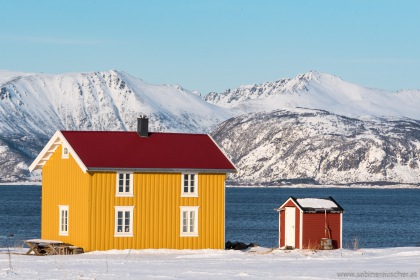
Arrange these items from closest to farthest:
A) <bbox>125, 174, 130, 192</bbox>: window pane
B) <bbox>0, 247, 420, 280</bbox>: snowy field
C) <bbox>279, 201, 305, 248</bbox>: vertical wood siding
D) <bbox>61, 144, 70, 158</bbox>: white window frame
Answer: <bbox>0, 247, 420, 280</bbox>: snowy field, <bbox>125, 174, 130, 192</bbox>: window pane, <bbox>279, 201, 305, 248</bbox>: vertical wood siding, <bbox>61, 144, 70, 158</bbox>: white window frame

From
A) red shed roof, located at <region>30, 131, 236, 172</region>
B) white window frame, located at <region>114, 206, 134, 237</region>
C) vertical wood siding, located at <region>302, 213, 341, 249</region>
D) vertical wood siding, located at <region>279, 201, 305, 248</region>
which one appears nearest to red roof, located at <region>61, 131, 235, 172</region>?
red shed roof, located at <region>30, 131, 236, 172</region>

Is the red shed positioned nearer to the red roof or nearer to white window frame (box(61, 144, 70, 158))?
the red roof

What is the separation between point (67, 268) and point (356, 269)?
12.1 meters

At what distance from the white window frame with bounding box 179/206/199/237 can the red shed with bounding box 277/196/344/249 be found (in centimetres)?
539

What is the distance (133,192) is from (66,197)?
4.44 meters

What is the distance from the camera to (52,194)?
202ft

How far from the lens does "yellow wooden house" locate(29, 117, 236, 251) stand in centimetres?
5719

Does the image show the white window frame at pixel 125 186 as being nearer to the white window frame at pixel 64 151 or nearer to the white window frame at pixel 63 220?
the white window frame at pixel 63 220

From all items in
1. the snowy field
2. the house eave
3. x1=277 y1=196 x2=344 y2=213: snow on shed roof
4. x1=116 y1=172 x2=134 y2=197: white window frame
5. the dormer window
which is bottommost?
the snowy field

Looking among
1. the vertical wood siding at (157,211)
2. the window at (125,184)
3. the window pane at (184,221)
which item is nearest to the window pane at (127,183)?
the window at (125,184)

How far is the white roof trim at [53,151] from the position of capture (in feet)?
189

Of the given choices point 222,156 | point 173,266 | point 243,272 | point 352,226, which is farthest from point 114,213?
point 352,226

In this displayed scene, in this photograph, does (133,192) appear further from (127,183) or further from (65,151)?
(65,151)

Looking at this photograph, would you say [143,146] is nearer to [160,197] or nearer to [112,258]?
[160,197]
